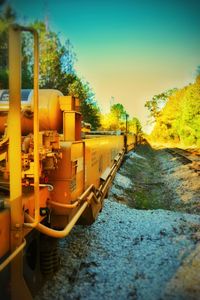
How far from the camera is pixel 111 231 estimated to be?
6191mm

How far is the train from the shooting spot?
105 inches

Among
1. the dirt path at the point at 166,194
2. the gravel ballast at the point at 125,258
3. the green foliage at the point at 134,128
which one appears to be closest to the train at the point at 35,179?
the gravel ballast at the point at 125,258

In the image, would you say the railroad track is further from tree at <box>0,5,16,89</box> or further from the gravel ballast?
tree at <box>0,5,16,89</box>

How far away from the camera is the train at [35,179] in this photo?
2666mm

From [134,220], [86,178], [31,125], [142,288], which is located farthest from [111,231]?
[31,125]

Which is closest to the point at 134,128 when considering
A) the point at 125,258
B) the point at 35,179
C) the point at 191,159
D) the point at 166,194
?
the point at 191,159

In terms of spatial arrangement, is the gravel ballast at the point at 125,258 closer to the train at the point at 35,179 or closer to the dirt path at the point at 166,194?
the train at the point at 35,179

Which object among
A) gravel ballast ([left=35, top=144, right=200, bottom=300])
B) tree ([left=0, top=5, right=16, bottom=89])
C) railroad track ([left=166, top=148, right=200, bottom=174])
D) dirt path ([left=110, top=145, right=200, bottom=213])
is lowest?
dirt path ([left=110, top=145, right=200, bottom=213])

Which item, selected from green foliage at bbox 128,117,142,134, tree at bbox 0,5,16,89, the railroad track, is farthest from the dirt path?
green foliage at bbox 128,117,142,134

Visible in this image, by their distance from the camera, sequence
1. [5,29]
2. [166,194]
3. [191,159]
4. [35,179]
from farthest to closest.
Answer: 1. [191,159]
2. [166,194]
3. [35,179]
4. [5,29]

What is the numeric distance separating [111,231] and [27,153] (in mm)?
3442

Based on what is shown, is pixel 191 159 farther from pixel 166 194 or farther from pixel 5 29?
pixel 5 29

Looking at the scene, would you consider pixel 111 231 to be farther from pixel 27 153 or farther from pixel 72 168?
pixel 27 153

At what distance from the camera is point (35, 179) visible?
284cm
